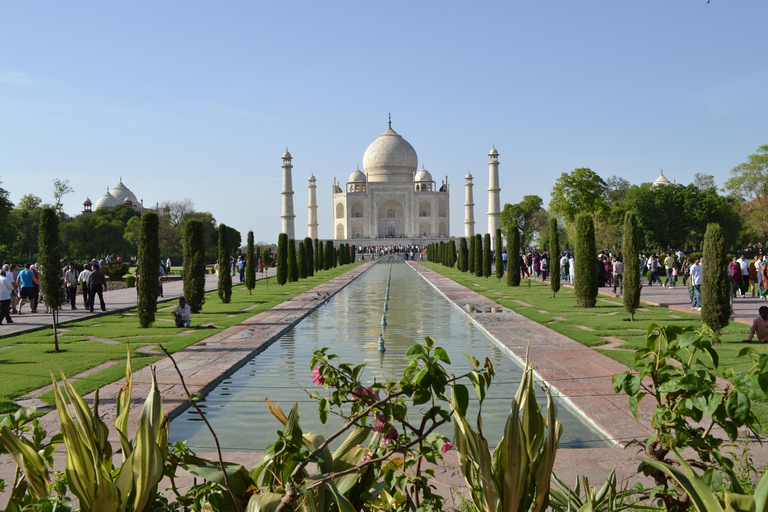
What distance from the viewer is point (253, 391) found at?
191 inches

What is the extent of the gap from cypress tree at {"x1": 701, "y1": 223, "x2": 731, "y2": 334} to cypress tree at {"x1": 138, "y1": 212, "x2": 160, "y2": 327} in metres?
6.51

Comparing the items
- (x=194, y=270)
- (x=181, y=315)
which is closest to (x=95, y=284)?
(x=194, y=270)

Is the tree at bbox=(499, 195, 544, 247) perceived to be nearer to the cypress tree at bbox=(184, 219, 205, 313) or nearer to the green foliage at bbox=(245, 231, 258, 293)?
the green foliage at bbox=(245, 231, 258, 293)

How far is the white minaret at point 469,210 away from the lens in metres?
53.8

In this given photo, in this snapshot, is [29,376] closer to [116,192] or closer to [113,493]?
[113,493]

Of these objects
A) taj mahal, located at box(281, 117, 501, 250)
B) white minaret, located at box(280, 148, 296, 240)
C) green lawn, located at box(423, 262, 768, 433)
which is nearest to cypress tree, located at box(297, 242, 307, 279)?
green lawn, located at box(423, 262, 768, 433)

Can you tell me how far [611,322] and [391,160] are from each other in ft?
163

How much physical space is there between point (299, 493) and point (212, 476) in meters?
0.23

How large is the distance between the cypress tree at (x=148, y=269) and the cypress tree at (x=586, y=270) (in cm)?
643

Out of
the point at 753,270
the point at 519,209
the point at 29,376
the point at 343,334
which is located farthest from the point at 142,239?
the point at 519,209

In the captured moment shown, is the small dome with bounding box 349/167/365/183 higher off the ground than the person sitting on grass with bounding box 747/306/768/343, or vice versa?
the small dome with bounding box 349/167/365/183

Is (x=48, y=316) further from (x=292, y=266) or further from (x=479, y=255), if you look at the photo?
(x=479, y=255)

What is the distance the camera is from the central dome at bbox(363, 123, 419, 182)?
5725 centimetres

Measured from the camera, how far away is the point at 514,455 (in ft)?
5.02
